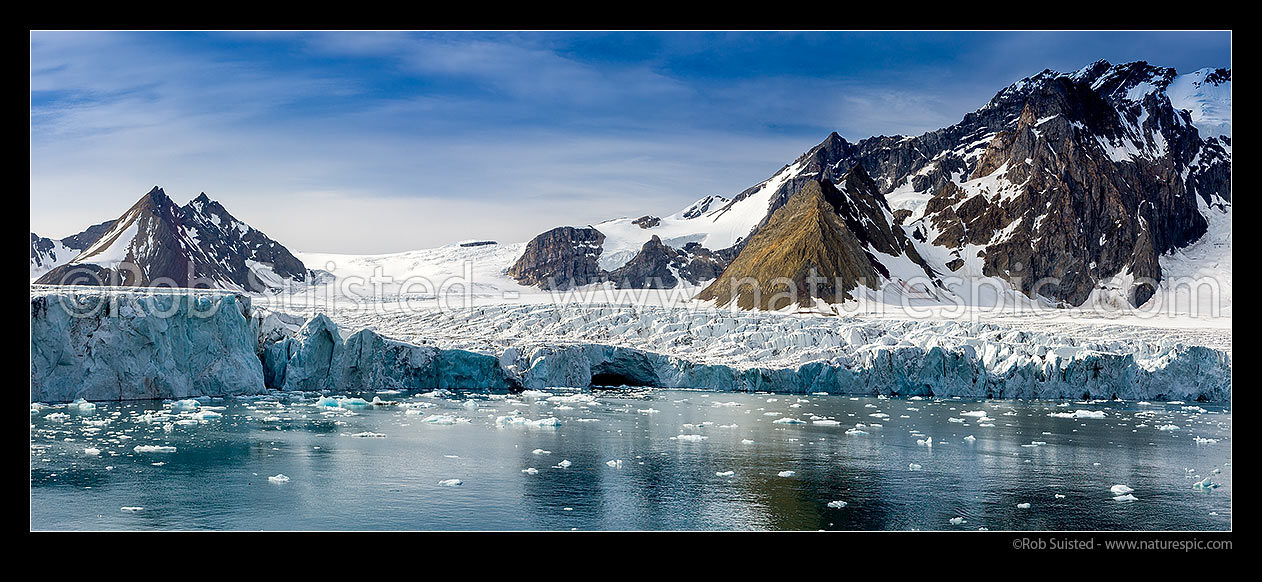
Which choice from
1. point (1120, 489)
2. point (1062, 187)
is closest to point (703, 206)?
point (1062, 187)

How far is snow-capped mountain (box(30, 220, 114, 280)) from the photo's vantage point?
67.8 meters

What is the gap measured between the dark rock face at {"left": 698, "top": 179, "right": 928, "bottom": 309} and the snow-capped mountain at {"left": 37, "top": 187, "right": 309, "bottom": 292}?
41.0 metres

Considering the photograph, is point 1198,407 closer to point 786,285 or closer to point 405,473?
point 405,473

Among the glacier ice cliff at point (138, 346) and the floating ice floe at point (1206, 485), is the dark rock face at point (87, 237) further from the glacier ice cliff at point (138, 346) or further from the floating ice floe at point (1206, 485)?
the floating ice floe at point (1206, 485)

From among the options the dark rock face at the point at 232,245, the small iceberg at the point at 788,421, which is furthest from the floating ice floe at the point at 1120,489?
the dark rock face at the point at 232,245

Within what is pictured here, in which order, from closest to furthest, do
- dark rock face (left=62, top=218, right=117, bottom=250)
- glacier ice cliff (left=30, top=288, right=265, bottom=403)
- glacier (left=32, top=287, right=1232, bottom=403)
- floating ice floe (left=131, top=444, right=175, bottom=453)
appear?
floating ice floe (left=131, top=444, right=175, bottom=453)
glacier ice cliff (left=30, top=288, right=265, bottom=403)
glacier (left=32, top=287, right=1232, bottom=403)
dark rock face (left=62, top=218, right=117, bottom=250)

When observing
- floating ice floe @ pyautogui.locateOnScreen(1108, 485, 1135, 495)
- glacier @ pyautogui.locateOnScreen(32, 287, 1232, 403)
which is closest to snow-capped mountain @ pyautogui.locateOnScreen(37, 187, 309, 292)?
glacier @ pyautogui.locateOnScreen(32, 287, 1232, 403)

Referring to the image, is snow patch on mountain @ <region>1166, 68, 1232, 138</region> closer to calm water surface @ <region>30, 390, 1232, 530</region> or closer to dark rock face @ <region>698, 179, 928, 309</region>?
dark rock face @ <region>698, 179, 928, 309</region>

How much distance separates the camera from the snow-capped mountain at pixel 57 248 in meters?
67.8

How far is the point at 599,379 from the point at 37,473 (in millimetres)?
21696

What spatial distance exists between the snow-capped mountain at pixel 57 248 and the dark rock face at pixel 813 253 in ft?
163

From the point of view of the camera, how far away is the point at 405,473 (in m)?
13.8
